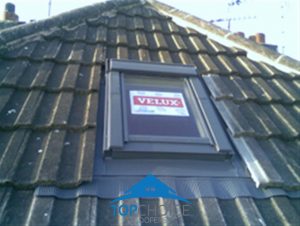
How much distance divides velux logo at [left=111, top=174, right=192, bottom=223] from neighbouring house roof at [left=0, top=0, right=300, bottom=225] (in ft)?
0.22

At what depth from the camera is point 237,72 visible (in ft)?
9.07

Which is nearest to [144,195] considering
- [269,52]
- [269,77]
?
[269,77]

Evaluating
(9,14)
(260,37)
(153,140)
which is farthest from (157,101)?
(260,37)

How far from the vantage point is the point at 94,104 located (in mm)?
2020

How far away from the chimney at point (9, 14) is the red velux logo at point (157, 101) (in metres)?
Answer: 3.55

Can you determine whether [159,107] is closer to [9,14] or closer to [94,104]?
[94,104]

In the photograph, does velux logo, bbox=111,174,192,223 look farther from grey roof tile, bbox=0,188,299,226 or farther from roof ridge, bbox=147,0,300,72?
roof ridge, bbox=147,0,300,72

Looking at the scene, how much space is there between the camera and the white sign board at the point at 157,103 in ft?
6.63

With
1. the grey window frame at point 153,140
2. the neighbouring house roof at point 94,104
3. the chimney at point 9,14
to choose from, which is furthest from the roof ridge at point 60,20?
the chimney at point 9,14

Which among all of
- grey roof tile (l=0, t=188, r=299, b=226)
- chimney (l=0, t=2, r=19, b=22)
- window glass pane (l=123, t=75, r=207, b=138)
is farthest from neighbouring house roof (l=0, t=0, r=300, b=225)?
chimney (l=0, t=2, r=19, b=22)

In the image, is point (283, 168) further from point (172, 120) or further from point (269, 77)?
point (269, 77)

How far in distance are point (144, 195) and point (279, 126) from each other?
1.32 metres

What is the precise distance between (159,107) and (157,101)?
72 millimetres

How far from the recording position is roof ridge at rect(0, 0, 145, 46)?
9.04ft
